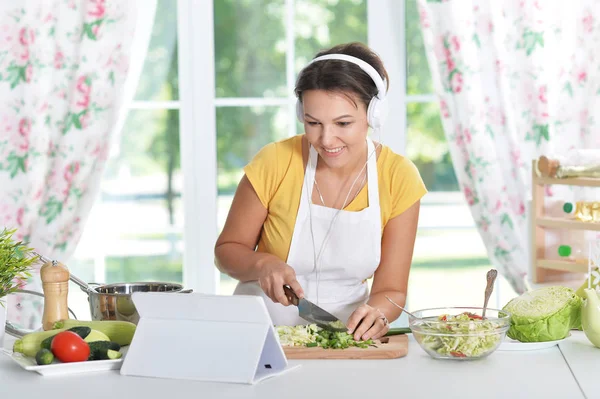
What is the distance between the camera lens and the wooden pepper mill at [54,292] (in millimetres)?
1893

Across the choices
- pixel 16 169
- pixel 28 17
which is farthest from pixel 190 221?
pixel 28 17

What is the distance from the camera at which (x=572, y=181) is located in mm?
2764

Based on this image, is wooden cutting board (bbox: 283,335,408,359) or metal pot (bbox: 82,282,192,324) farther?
metal pot (bbox: 82,282,192,324)

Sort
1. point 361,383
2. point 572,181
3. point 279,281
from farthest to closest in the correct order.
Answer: point 572,181 → point 279,281 → point 361,383

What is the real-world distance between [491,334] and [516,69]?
6.57 feet

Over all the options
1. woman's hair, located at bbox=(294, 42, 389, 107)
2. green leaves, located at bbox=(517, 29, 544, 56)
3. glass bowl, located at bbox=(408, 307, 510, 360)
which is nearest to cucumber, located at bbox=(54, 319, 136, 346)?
glass bowl, located at bbox=(408, 307, 510, 360)

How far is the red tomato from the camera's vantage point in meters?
1.67

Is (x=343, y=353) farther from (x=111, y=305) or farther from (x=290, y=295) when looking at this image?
(x=111, y=305)

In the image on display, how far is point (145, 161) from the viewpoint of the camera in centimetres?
370

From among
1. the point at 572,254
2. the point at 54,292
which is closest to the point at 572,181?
the point at 572,254

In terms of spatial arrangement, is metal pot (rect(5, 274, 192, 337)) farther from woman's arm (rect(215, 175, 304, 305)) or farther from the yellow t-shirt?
the yellow t-shirt

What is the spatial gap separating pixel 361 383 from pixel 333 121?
84 centimetres

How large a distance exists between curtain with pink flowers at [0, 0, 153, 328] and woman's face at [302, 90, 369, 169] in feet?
4.81

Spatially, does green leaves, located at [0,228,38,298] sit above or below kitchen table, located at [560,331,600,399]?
above
